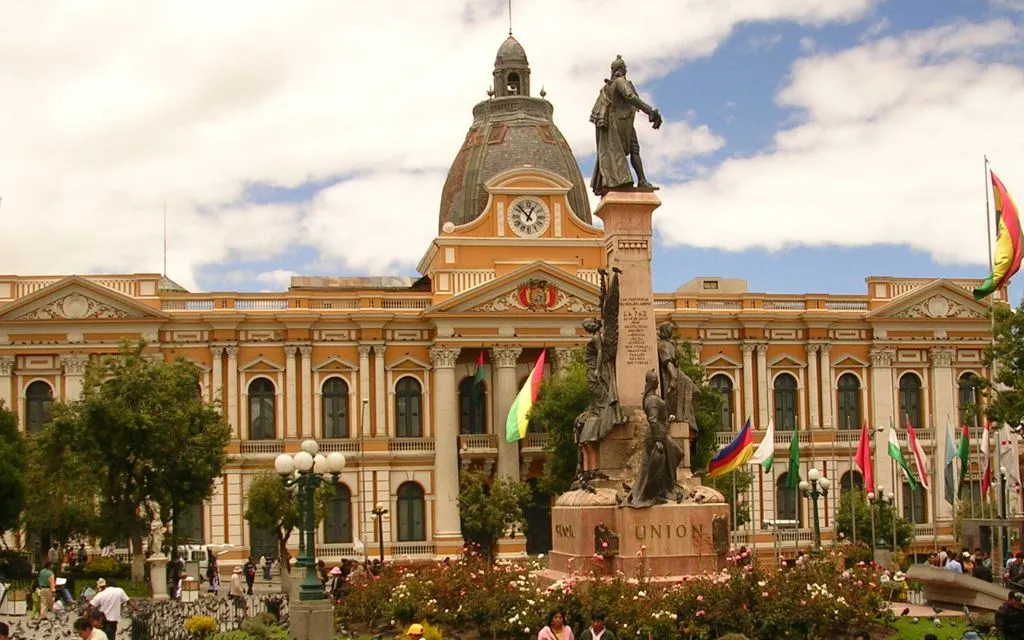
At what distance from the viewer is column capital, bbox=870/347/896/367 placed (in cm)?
6550

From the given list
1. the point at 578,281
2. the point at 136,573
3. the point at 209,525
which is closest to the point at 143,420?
the point at 136,573

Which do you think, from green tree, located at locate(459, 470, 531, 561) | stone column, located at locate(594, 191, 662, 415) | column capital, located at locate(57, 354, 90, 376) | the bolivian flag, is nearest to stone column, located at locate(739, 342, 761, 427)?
green tree, located at locate(459, 470, 531, 561)

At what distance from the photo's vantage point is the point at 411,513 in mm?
61844

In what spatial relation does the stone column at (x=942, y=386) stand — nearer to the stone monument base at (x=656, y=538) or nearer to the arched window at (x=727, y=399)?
the arched window at (x=727, y=399)

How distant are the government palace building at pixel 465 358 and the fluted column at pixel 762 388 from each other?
3.4 inches

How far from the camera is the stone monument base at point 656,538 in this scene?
23797 mm

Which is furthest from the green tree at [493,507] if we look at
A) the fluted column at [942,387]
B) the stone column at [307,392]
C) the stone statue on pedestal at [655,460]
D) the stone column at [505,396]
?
the stone statue on pedestal at [655,460]

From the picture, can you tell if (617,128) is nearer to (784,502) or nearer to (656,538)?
(656,538)

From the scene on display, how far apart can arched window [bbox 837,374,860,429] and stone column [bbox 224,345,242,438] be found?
85.0 ft

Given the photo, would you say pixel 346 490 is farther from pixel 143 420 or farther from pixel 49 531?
pixel 143 420

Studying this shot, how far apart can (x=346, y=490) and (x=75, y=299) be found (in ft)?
43.5

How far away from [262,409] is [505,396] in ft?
33.0

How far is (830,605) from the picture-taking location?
2275cm

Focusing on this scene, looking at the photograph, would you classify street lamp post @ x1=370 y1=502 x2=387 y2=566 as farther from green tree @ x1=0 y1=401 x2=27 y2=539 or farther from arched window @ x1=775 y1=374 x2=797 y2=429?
arched window @ x1=775 y1=374 x2=797 y2=429
